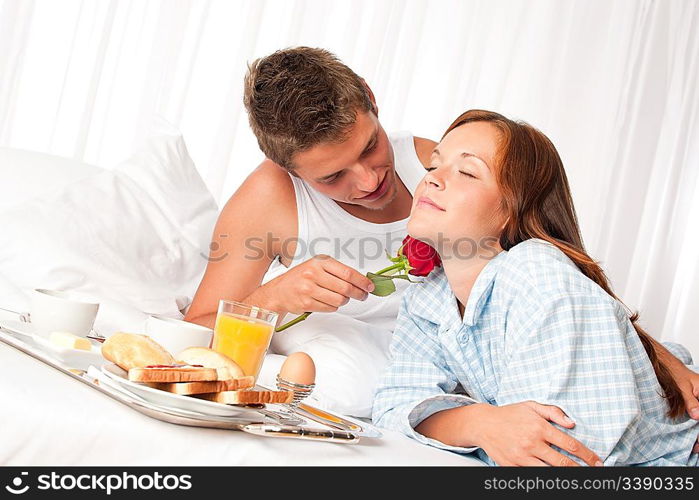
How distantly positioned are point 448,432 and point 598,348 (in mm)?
282

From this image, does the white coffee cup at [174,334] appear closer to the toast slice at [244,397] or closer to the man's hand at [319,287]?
the toast slice at [244,397]

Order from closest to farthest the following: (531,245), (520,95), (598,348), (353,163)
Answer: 1. (598,348)
2. (531,245)
3. (353,163)
4. (520,95)

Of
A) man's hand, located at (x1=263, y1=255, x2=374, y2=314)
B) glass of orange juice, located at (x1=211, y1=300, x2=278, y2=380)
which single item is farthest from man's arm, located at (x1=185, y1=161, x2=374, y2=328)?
glass of orange juice, located at (x1=211, y1=300, x2=278, y2=380)

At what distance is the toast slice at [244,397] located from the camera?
903mm

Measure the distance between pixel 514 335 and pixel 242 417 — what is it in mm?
526

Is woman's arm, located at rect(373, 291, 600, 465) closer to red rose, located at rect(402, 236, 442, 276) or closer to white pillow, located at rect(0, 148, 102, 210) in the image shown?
red rose, located at rect(402, 236, 442, 276)

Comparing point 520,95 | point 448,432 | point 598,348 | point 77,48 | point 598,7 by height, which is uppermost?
point 598,7

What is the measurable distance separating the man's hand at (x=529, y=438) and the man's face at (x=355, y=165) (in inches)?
28.8

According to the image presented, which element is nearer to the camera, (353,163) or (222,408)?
(222,408)

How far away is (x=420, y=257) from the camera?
1523 millimetres
